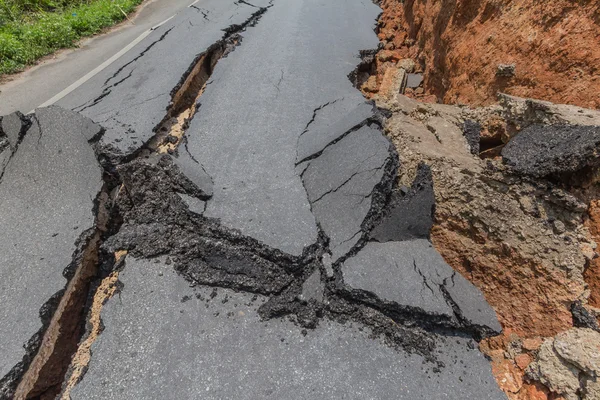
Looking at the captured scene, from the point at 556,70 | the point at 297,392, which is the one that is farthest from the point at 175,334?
the point at 556,70

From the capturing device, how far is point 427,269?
2.36 metres

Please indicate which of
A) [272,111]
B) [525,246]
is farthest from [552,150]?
[272,111]

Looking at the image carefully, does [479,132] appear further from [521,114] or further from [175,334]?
[175,334]

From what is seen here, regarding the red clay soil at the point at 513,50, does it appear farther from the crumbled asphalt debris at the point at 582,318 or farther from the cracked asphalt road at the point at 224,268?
the crumbled asphalt debris at the point at 582,318

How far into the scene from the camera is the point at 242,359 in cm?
202

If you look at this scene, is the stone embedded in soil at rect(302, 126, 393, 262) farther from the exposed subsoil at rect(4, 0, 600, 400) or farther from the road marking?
the road marking

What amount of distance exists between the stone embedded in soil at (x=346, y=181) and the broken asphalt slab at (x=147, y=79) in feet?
6.18

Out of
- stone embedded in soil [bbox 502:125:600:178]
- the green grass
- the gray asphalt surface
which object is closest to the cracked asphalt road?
stone embedded in soil [bbox 502:125:600:178]

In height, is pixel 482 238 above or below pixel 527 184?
below

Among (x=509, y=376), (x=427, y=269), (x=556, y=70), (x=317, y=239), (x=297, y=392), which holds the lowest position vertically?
(x=509, y=376)

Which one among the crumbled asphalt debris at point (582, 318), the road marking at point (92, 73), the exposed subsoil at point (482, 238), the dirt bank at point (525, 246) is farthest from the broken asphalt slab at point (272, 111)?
the road marking at point (92, 73)

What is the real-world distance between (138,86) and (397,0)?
5.95 metres

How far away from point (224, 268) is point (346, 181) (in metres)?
1.18

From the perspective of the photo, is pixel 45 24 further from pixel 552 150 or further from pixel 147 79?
pixel 552 150
